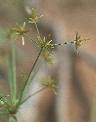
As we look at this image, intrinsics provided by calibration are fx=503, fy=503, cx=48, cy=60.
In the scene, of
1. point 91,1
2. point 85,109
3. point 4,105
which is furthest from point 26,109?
point 91,1

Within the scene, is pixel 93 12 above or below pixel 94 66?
above

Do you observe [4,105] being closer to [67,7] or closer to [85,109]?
[85,109]

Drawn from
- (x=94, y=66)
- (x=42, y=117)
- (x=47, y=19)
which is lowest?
(x=42, y=117)

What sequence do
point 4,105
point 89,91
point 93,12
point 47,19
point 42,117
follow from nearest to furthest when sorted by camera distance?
point 4,105
point 42,117
point 89,91
point 47,19
point 93,12

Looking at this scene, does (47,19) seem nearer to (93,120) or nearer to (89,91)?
(89,91)

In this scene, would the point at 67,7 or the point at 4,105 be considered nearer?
the point at 4,105

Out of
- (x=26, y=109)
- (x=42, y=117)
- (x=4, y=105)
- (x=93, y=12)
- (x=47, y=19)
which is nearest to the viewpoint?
(x=4, y=105)
